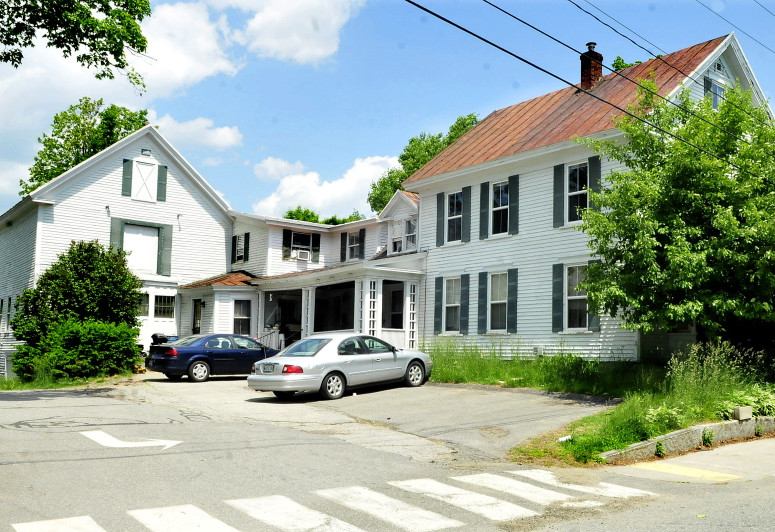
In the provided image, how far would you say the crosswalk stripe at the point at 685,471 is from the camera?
9578 mm

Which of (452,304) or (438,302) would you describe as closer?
(452,304)

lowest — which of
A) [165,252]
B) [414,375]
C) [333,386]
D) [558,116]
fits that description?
[333,386]

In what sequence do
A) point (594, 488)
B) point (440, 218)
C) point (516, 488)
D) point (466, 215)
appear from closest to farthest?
point (516, 488), point (594, 488), point (466, 215), point (440, 218)

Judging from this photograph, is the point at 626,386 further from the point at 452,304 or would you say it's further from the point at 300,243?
the point at 300,243

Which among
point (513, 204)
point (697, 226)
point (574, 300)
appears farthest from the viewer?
point (513, 204)

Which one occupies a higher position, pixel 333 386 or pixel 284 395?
pixel 333 386

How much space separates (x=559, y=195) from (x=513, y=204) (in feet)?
5.81

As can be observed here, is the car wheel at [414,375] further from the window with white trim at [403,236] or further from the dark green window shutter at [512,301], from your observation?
the window with white trim at [403,236]

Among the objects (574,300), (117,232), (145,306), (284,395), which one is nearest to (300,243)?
(145,306)

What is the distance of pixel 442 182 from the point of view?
25.0 meters

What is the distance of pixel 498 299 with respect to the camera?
2295 centimetres

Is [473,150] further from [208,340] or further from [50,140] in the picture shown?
[50,140]

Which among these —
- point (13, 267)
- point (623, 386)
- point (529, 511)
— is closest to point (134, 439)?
point (529, 511)

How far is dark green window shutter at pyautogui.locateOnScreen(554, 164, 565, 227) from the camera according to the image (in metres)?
21.1
